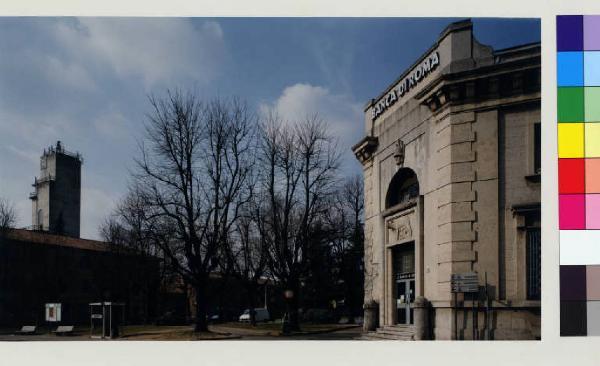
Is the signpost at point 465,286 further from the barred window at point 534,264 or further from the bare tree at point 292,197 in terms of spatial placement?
the bare tree at point 292,197

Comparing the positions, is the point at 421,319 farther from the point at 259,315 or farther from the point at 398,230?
the point at 259,315

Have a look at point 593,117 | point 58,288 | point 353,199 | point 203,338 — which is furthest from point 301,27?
point 58,288

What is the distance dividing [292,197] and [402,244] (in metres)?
3.78

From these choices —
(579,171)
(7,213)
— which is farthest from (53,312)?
(579,171)

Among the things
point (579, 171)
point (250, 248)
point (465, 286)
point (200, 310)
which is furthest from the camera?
point (200, 310)

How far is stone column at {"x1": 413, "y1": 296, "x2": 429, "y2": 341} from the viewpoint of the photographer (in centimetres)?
1712

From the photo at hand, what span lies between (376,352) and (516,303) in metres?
3.82

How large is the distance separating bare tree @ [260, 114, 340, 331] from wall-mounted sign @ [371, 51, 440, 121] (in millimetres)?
1883

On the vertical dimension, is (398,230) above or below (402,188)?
below

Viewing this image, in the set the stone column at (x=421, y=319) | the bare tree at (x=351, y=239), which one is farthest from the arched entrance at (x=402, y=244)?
the bare tree at (x=351, y=239)

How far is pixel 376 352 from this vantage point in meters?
16.0

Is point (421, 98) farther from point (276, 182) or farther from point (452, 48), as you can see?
point (276, 182)

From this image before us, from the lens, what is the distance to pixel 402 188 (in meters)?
20.1

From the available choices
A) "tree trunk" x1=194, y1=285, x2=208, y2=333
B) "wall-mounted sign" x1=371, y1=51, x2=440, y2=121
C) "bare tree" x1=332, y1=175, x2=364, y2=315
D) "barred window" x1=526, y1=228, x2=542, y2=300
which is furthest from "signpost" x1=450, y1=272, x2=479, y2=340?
"tree trunk" x1=194, y1=285, x2=208, y2=333
